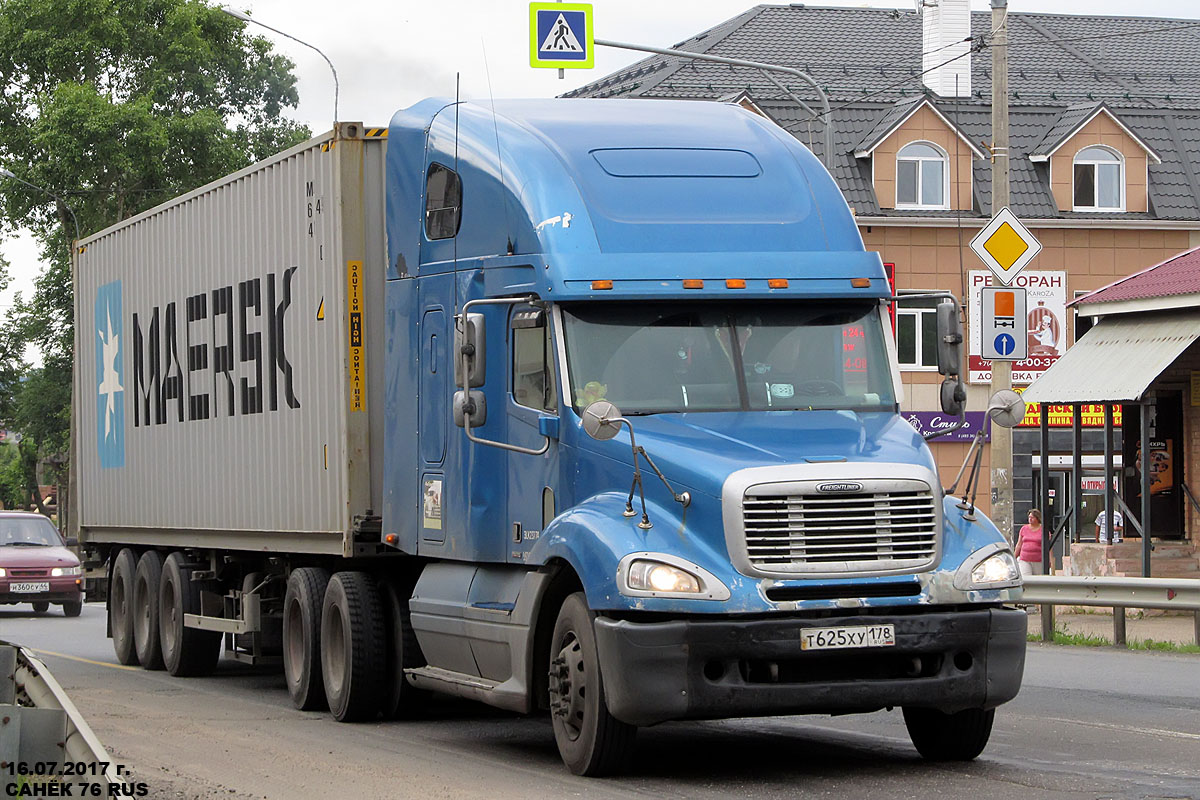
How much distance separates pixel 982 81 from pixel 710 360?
38201 mm

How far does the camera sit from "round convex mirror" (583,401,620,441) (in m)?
9.81

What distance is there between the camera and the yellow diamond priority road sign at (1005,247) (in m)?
20.8

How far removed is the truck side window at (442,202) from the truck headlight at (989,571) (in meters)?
3.94

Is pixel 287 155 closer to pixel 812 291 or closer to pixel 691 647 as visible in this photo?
pixel 812 291

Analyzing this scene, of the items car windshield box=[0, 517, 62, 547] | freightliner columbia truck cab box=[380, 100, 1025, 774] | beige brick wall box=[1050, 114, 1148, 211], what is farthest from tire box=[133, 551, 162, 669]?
beige brick wall box=[1050, 114, 1148, 211]

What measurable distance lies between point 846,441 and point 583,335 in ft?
5.04

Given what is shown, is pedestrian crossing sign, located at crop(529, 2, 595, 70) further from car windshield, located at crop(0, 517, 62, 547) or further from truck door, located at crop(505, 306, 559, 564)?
car windshield, located at crop(0, 517, 62, 547)

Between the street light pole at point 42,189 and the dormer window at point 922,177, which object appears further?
the street light pole at point 42,189

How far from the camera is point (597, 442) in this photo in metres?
10.5

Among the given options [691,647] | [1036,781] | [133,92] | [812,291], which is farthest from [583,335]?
[133,92]

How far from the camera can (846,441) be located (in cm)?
1024

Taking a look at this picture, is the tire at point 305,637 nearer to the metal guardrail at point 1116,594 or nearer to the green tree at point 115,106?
the metal guardrail at point 1116,594

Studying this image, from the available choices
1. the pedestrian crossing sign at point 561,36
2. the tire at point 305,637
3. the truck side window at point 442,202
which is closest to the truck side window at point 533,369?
the truck side window at point 442,202

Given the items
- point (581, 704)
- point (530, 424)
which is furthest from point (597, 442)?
point (581, 704)
